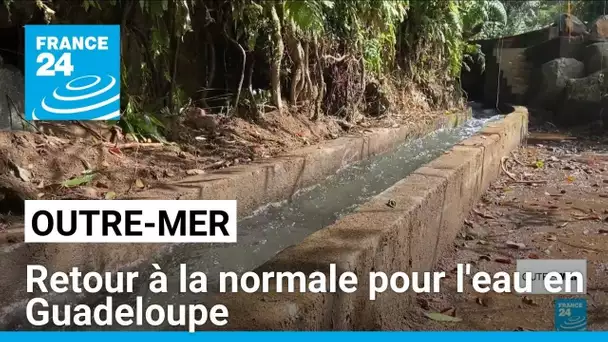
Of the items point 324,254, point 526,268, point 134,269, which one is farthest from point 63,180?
point 526,268

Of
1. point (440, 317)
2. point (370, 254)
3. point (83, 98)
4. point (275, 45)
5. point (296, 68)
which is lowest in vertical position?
point (440, 317)

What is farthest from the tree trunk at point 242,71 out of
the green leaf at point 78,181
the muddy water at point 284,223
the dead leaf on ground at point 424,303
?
the dead leaf on ground at point 424,303

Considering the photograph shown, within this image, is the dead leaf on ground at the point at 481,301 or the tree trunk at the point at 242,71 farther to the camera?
the tree trunk at the point at 242,71

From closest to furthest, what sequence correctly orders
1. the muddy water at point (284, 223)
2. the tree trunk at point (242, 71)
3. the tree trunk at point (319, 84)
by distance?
the muddy water at point (284, 223) → the tree trunk at point (242, 71) → the tree trunk at point (319, 84)

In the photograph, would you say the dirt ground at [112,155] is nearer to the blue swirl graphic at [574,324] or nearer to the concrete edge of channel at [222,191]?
the concrete edge of channel at [222,191]

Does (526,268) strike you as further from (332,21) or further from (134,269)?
(332,21)

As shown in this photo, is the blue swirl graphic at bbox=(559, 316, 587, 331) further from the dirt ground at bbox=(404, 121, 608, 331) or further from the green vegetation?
the green vegetation

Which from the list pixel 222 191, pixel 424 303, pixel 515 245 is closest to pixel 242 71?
pixel 222 191

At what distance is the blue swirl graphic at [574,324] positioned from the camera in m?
1.39

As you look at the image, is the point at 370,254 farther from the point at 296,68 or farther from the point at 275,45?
the point at 296,68

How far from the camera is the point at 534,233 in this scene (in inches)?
87.4

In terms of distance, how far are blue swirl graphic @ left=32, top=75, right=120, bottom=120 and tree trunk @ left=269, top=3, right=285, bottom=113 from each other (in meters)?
2.18

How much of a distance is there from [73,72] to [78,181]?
545mm

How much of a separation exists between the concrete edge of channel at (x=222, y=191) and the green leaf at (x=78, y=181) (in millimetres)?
227
